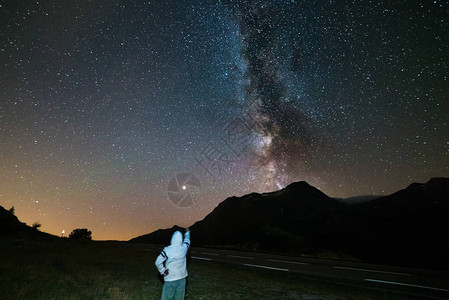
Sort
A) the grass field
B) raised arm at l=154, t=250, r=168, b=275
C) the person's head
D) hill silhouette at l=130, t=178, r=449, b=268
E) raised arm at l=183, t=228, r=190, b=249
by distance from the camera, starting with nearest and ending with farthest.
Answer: raised arm at l=154, t=250, r=168, b=275 → the person's head → raised arm at l=183, t=228, r=190, b=249 → the grass field → hill silhouette at l=130, t=178, r=449, b=268

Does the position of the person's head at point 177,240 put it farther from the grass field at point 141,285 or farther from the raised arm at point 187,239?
the grass field at point 141,285

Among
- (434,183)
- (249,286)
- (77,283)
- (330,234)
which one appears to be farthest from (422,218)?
(77,283)

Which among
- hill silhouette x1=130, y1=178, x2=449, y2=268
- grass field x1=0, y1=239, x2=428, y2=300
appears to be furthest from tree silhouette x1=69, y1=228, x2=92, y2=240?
grass field x1=0, y1=239, x2=428, y2=300

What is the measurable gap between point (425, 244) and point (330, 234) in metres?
20.8

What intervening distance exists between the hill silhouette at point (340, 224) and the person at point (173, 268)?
1598 centimetres

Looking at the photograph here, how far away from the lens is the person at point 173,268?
4230 millimetres

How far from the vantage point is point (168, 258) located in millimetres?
4262

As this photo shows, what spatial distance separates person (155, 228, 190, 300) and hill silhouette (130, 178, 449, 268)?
1598cm

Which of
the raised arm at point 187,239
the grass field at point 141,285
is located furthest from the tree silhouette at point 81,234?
the raised arm at point 187,239

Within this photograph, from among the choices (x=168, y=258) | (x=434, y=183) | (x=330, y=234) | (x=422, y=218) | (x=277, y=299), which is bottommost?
(x=277, y=299)

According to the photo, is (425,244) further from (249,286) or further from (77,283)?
(77,283)

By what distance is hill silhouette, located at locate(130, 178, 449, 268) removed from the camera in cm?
3556

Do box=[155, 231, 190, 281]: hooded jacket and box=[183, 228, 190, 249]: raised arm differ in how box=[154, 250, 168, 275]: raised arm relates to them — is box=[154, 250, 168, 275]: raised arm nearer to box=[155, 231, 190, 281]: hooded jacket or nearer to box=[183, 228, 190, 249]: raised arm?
box=[155, 231, 190, 281]: hooded jacket

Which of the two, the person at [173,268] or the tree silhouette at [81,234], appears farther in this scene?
the tree silhouette at [81,234]
